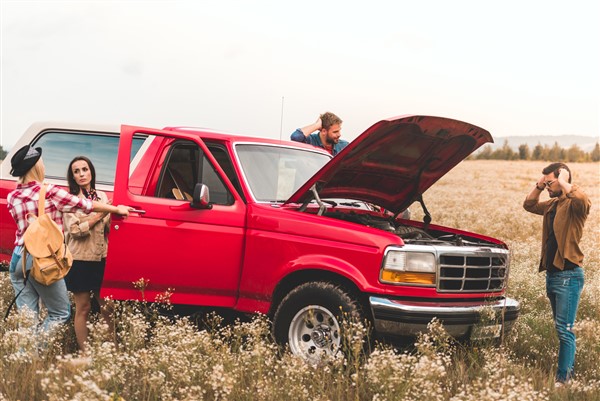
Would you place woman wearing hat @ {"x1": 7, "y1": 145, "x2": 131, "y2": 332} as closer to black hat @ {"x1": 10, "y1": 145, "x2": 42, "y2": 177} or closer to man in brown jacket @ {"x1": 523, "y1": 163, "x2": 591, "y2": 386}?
black hat @ {"x1": 10, "y1": 145, "x2": 42, "y2": 177}

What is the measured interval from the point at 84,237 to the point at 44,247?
2.41ft

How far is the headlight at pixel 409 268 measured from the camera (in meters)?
5.45

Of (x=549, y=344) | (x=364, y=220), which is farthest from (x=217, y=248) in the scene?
(x=549, y=344)

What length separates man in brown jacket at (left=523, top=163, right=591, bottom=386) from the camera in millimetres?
6160

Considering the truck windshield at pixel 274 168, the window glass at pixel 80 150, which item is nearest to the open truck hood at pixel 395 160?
the truck windshield at pixel 274 168

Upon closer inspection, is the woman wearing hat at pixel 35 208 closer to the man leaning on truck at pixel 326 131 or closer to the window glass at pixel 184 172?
the window glass at pixel 184 172

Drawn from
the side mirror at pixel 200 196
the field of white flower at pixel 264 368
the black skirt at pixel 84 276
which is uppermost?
the side mirror at pixel 200 196

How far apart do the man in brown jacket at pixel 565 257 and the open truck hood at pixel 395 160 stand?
86 centimetres

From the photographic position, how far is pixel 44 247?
18.0 feet

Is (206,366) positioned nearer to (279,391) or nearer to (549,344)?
(279,391)

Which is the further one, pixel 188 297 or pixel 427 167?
pixel 427 167

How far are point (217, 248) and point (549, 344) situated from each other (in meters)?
3.56

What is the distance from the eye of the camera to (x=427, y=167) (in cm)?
693

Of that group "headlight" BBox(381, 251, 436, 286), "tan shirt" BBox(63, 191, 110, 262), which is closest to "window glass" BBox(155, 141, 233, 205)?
"tan shirt" BBox(63, 191, 110, 262)
